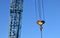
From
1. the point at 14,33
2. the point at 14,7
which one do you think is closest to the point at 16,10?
the point at 14,7

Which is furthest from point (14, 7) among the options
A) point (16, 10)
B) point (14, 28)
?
point (14, 28)

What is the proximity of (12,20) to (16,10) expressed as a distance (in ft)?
11.9

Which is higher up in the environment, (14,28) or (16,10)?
(16,10)

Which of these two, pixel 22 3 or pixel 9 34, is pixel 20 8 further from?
pixel 9 34

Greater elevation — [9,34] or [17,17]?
[17,17]

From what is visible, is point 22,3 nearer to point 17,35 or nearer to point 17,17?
point 17,17

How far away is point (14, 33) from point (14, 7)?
27.1ft

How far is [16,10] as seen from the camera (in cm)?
8388

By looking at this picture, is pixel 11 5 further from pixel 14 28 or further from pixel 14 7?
pixel 14 28

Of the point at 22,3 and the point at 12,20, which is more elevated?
the point at 22,3

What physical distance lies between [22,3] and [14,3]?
2.51m

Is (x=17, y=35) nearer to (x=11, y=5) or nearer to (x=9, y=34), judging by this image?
(x=9, y=34)

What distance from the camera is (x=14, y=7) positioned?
83.8m

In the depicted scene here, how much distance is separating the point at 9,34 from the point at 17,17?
19.6 feet
